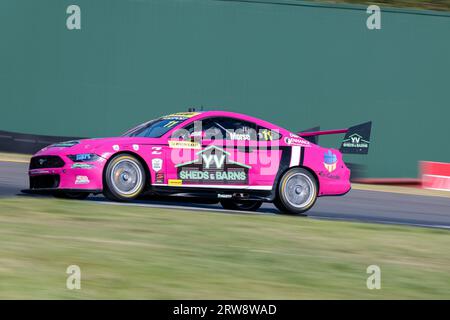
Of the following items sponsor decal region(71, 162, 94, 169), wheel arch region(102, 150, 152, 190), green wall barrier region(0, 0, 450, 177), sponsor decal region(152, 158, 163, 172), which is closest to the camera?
sponsor decal region(71, 162, 94, 169)

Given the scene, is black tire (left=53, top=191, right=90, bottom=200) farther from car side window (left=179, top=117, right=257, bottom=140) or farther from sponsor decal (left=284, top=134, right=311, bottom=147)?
sponsor decal (left=284, top=134, right=311, bottom=147)

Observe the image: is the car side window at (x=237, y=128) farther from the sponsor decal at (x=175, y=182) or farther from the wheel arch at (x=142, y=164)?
the wheel arch at (x=142, y=164)

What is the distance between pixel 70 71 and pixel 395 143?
8.16 m

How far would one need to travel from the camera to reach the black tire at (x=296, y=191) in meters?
11.8

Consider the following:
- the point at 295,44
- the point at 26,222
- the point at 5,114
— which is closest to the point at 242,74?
the point at 295,44

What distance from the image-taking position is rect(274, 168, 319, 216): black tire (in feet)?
38.8

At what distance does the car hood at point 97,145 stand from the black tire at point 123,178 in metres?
0.16

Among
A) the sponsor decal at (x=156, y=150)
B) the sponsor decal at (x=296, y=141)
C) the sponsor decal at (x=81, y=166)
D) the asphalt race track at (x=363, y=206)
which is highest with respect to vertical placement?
the sponsor decal at (x=296, y=141)

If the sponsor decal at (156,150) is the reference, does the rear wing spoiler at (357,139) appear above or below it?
above

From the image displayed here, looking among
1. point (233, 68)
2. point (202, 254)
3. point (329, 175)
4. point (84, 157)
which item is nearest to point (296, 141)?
point (329, 175)

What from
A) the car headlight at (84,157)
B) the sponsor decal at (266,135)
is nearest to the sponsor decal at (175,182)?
the car headlight at (84,157)

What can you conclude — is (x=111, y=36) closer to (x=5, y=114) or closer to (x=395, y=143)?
(x=5, y=114)

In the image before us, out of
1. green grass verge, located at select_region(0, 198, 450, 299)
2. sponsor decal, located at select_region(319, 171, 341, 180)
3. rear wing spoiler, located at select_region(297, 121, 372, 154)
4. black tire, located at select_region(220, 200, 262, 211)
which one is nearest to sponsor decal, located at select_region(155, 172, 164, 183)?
green grass verge, located at select_region(0, 198, 450, 299)

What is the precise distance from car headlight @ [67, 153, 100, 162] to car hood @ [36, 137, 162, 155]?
58mm
